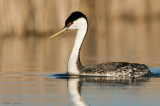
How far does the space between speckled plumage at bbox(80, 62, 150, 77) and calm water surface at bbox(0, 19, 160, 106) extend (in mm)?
356

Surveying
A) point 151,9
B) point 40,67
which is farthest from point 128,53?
point 151,9

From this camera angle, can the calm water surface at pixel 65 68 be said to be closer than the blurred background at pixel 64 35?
Yes

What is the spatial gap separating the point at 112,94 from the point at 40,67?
18.8 ft

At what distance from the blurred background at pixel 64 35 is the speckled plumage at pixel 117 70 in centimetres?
159

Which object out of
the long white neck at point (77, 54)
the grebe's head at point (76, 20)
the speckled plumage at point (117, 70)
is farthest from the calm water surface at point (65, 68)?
the grebe's head at point (76, 20)

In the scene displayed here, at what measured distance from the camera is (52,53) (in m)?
18.7

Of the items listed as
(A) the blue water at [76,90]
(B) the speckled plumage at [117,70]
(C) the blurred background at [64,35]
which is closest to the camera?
(A) the blue water at [76,90]

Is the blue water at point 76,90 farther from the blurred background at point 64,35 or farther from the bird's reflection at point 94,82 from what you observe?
the blurred background at point 64,35

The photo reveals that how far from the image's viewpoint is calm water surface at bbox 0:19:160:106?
8539 millimetres

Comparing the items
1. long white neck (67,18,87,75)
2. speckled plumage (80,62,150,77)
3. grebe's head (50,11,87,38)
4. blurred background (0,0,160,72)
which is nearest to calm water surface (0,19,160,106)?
blurred background (0,0,160,72)

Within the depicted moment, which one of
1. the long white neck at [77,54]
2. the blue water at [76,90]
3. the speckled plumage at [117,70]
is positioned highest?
the long white neck at [77,54]

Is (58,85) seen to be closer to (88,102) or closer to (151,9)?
(88,102)

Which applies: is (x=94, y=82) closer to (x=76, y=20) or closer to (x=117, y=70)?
(x=117, y=70)

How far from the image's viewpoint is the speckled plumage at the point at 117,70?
11953mm
